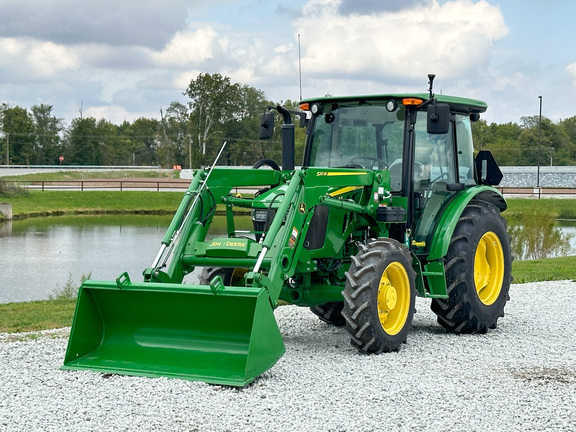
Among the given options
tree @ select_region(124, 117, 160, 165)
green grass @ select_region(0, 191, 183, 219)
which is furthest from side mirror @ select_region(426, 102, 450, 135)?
tree @ select_region(124, 117, 160, 165)

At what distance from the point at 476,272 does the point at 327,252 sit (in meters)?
2.37

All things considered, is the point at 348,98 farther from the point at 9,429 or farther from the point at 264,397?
the point at 9,429

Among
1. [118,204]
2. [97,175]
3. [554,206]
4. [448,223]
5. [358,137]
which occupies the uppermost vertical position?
[358,137]

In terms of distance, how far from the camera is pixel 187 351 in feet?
24.2

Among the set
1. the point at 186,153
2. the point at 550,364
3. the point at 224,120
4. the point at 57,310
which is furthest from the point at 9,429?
the point at 186,153

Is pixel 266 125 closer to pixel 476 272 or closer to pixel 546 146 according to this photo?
pixel 476 272

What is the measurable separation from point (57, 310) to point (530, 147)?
7557cm

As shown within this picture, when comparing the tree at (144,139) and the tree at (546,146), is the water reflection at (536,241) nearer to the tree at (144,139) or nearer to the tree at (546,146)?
the tree at (546,146)

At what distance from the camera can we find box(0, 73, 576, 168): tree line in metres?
69.8

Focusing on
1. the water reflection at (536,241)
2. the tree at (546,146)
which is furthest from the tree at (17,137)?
the water reflection at (536,241)

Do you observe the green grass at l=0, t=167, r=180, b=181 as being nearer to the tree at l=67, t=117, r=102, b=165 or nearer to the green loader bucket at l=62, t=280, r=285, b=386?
the tree at l=67, t=117, r=102, b=165

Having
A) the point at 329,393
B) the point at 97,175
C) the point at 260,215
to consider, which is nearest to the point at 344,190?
the point at 260,215

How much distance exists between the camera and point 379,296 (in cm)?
816

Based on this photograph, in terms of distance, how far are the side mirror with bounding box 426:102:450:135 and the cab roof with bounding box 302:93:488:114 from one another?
0.53 m
